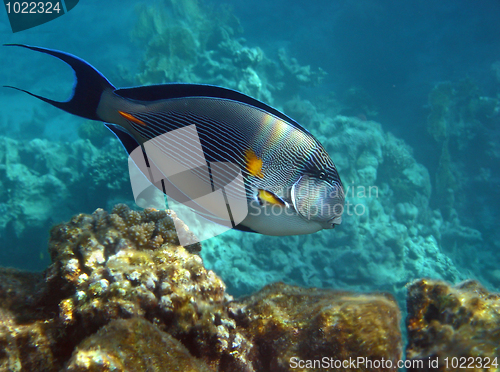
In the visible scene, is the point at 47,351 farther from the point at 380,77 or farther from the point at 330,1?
the point at 330,1

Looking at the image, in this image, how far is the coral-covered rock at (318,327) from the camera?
Answer: 4.08 ft

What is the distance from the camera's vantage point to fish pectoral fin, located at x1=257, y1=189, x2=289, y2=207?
866mm

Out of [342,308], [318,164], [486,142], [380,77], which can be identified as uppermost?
[380,77]

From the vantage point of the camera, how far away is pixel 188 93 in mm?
982

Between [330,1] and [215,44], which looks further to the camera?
[330,1]

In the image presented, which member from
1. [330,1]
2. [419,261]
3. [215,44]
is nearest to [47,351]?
[419,261]

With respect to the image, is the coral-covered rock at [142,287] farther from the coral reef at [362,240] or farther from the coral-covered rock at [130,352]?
the coral reef at [362,240]

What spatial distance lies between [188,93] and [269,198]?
52cm

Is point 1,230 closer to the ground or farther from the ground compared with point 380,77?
closer to the ground

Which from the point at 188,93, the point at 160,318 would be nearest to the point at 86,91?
the point at 188,93

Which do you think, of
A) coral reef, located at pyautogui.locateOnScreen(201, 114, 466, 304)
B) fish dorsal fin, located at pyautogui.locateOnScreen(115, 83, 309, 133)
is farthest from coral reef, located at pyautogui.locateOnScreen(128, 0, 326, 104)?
fish dorsal fin, located at pyautogui.locateOnScreen(115, 83, 309, 133)

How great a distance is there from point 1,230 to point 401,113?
73.6 ft

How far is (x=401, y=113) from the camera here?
18.6m

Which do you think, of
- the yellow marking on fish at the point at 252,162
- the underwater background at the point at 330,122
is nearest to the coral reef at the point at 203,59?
the underwater background at the point at 330,122
